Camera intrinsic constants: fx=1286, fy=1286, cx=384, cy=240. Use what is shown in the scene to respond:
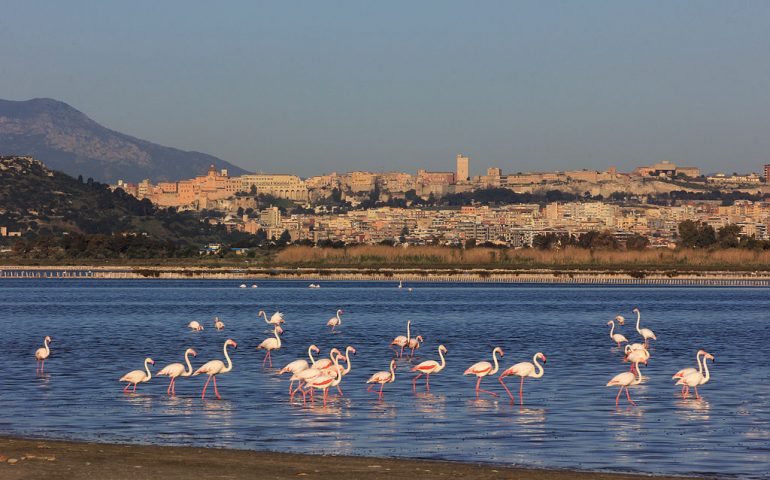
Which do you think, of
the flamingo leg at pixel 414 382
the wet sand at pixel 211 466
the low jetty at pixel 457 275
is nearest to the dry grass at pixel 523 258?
the low jetty at pixel 457 275

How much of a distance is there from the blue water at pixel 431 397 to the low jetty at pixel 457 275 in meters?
65.0

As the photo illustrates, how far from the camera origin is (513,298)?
10212cm

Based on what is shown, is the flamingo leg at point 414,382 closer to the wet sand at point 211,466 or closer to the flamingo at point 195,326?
the wet sand at point 211,466

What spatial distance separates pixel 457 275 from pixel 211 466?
419ft

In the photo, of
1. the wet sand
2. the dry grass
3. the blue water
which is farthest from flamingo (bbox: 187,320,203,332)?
the dry grass

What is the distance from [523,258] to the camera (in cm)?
16562

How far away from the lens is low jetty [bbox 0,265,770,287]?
138m

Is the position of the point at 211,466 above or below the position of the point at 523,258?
below

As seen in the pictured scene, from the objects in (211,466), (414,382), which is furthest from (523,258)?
(211,466)

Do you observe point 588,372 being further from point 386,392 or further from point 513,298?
point 513,298

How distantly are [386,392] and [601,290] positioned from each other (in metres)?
94.5

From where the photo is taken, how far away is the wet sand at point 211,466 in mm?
18656

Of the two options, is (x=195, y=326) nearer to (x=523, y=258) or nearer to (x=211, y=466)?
(x=211, y=466)

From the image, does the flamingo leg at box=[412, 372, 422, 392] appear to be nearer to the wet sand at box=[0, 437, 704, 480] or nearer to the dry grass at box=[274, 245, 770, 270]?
the wet sand at box=[0, 437, 704, 480]
